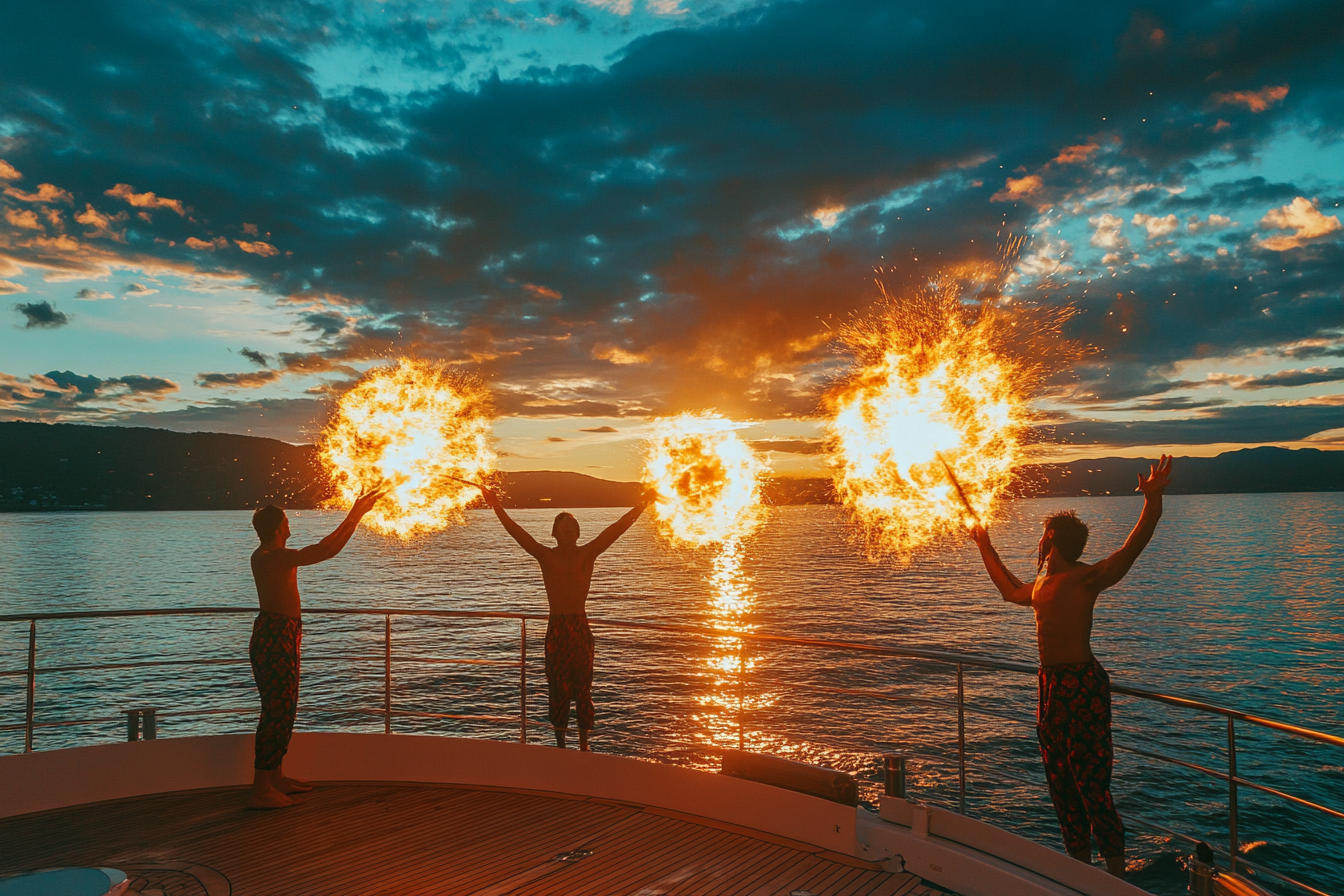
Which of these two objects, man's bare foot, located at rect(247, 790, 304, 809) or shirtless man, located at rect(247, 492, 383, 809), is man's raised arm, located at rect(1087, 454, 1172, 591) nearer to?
shirtless man, located at rect(247, 492, 383, 809)

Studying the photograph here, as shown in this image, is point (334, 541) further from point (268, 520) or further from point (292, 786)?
point (292, 786)

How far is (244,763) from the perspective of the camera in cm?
607

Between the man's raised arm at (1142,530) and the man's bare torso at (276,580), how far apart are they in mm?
5220

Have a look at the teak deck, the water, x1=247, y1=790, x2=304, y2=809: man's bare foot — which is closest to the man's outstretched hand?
the water

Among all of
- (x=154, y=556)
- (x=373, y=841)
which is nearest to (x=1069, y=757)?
(x=373, y=841)

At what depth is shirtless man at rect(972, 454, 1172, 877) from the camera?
415 cm

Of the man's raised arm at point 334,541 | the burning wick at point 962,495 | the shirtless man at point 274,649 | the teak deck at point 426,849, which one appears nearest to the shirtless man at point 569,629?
the teak deck at point 426,849

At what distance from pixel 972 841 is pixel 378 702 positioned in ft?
80.9

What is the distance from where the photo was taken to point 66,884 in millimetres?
3422

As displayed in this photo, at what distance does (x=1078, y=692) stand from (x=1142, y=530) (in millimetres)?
951

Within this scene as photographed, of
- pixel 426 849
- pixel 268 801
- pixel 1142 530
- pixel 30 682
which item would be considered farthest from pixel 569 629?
pixel 30 682

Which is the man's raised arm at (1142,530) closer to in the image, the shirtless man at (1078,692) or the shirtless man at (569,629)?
the shirtless man at (1078,692)

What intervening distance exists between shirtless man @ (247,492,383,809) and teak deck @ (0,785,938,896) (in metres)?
0.25

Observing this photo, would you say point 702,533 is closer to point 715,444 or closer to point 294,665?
point 715,444
